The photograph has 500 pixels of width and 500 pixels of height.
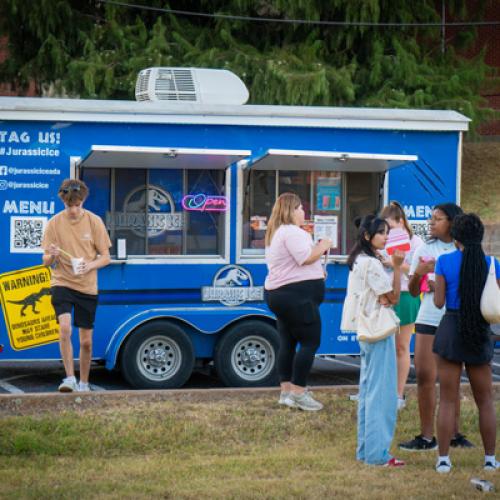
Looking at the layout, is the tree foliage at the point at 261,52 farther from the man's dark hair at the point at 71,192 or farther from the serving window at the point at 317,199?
the man's dark hair at the point at 71,192

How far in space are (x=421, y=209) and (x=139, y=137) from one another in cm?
299

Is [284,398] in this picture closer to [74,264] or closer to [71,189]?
[74,264]

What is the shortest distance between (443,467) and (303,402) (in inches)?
78.3

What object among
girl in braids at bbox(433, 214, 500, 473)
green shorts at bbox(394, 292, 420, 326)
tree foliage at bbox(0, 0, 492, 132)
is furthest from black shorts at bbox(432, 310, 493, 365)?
tree foliage at bbox(0, 0, 492, 132)

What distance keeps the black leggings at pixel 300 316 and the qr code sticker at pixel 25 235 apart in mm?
2574

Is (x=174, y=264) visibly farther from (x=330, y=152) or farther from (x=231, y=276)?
(x=330, y=152)

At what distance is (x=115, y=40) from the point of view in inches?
923

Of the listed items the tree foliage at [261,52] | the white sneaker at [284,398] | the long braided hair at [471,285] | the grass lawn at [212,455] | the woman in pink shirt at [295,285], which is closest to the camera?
the grass lawn at [212,455]

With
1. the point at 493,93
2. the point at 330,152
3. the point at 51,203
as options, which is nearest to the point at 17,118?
the point at 51,203

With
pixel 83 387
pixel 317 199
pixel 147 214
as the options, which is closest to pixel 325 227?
pixel 317 199

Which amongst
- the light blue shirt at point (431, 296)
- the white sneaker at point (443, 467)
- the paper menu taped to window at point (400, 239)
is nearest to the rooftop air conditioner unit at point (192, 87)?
the paper menu taped to window at point (400, 239)

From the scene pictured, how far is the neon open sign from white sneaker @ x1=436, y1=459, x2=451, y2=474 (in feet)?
14.7

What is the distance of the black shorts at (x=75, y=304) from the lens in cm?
989

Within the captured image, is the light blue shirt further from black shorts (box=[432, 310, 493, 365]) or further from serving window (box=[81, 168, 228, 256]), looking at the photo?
serving window (box=[81, 168, 228, 256])
